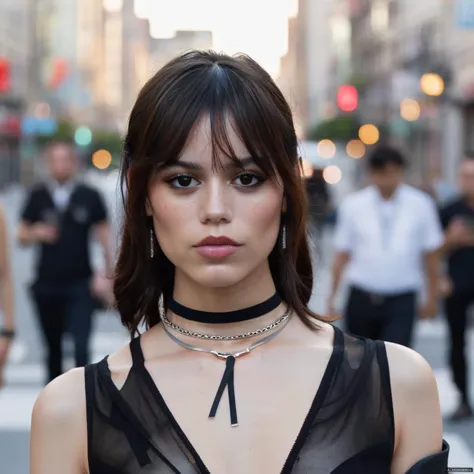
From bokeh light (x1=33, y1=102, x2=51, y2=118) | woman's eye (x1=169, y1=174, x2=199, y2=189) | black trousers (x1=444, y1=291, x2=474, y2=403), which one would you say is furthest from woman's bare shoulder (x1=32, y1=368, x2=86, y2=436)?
bokeh light (x1=33, y1=102, x2=51, y2=118)

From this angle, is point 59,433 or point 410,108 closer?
point 59,433

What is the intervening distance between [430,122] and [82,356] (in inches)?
1763

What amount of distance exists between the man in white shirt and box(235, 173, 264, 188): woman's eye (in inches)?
221

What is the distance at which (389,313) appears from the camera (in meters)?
7.68

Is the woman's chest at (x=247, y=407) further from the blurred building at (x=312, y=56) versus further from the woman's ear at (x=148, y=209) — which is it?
the blurred building at (x=312, y=56)

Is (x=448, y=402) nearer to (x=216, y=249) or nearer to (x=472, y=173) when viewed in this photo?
(x=472, y=173)

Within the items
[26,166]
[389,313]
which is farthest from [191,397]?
[26,166]

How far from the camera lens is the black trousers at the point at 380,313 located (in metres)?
7.64

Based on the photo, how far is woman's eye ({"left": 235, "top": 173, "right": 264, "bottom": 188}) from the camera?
204 centimetres

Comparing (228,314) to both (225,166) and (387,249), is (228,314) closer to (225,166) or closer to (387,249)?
(225,166)

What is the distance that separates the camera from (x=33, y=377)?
10383 mm

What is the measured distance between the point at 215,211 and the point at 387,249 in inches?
231

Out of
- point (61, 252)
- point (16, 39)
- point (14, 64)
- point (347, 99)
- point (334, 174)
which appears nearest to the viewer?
point (61, 252)

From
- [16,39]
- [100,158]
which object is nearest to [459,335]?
[16,39]
